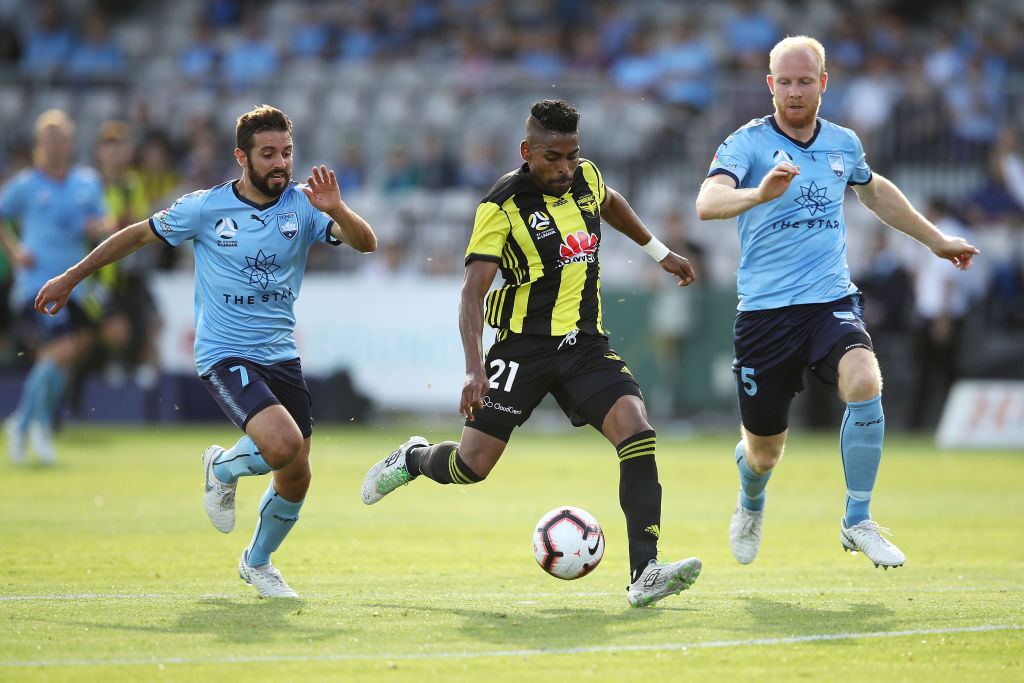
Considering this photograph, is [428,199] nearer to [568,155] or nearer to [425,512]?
[425,512]

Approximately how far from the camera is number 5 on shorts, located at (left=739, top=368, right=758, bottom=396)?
797 centimetres

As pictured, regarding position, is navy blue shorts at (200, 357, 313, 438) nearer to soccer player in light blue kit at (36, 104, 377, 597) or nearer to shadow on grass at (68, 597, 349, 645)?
soccer player in light blue kit at (36, 104, 377, 597)

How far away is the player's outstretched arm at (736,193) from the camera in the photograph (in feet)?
22.7

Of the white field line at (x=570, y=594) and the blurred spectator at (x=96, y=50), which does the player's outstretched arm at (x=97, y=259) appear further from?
the blurred spectator at (x=96, y=50)

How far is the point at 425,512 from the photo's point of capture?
11.3 metres

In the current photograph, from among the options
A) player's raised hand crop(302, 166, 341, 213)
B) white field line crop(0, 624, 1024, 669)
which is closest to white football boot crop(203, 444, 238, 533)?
player's raised hand crop(302, 166, 341, 213)

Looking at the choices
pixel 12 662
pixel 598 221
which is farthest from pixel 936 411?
pixel 12 662

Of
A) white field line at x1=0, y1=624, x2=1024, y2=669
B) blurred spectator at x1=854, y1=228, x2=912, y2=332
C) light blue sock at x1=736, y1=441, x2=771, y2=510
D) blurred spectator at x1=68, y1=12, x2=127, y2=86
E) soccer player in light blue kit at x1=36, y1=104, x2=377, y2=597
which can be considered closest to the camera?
white field line at x1=0, y1=624, x2=1024, y2=669

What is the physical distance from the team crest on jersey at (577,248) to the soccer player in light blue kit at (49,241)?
795 cm

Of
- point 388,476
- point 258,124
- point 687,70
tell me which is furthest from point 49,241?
point 687,70

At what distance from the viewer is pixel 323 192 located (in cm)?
706

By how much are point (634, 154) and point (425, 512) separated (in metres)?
9.85

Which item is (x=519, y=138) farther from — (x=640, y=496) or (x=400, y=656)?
(x=400, y=656)

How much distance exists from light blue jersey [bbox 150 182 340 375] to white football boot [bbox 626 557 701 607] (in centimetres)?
237
